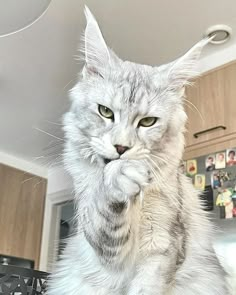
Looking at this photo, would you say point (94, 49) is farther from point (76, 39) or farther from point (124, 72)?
point (76, 39)

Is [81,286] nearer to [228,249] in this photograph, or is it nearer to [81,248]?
[81,248]

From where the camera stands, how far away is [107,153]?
90cm

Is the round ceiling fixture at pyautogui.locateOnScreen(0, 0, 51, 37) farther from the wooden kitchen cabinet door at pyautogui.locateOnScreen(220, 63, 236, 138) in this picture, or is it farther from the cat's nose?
the wooden kitchen cabinet door at pyautogui.locateOnScreen(220, 63, 236, 138)

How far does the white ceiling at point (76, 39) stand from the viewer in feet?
6.54

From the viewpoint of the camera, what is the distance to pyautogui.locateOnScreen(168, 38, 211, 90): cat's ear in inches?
40.8

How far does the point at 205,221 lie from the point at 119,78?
413mm

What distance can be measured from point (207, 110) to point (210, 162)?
0.87 feet

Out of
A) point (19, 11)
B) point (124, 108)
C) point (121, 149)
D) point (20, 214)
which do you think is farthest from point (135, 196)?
point (20, 214)

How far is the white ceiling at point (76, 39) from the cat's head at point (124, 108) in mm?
612

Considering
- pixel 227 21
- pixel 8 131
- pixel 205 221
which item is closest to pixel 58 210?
pixel 8 131

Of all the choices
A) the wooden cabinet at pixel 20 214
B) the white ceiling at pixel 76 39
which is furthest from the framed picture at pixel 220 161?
the wooden cabinet at pixel 20 214

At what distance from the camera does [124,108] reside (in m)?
0.97

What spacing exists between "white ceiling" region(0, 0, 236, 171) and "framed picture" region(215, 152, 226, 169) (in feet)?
1.76

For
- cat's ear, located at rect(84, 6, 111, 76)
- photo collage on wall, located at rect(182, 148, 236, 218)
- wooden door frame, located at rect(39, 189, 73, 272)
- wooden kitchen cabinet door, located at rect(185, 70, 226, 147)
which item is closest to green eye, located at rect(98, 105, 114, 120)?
cat's ear, located at rect(84, 6, 111, 76)
